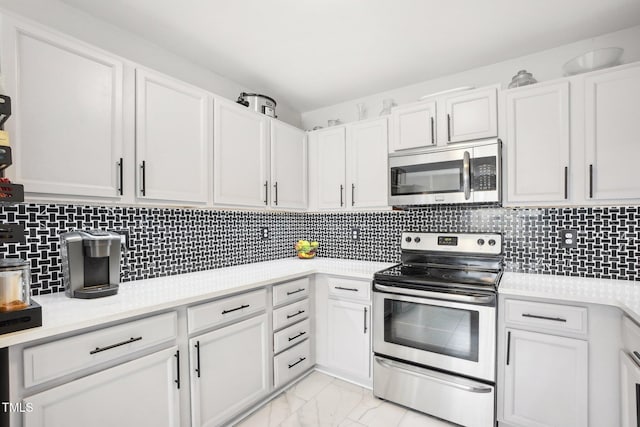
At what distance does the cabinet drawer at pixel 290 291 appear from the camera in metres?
2.18

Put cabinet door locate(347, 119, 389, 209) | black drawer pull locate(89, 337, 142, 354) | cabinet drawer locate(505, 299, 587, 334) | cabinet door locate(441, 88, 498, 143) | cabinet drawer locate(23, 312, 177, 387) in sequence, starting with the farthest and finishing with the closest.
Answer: cabinet door locate(347, 119, 389, 209) < cabinet door locate(441, 88, 498, 143) < cabinet drawer locate(505, 299, 587, 334) < black drawer pull locate(89, 337, 142, 354) < cabinet drawer locate(23, 312, 177, 387)

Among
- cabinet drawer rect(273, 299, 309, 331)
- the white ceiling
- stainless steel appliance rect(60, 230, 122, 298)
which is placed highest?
the white ceiling

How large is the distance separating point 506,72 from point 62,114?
2874 mm

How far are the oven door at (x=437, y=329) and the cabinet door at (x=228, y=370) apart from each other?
2.73ft

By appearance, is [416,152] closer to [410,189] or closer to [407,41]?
[410,189]

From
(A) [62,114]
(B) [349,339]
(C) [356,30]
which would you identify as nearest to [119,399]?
(A) [62,114]

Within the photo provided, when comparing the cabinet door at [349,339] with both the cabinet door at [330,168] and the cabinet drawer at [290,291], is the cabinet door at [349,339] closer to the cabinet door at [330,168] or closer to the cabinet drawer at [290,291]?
the cabinet drawer at [290,291]

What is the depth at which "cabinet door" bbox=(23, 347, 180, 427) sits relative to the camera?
45.8 inches

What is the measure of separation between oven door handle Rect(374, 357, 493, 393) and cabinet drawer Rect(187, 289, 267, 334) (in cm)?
95

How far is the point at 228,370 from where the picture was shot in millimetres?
1837

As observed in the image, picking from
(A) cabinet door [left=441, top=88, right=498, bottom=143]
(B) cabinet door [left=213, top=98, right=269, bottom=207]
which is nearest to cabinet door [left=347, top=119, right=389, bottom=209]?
(A) cabinet door [left=441, top=88, right=498, bottom=143]

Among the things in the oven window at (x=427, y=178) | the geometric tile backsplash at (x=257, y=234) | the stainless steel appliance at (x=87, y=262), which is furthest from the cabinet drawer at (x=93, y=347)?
the oven window at (x=427, y=178)

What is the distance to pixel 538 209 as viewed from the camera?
2230 mm

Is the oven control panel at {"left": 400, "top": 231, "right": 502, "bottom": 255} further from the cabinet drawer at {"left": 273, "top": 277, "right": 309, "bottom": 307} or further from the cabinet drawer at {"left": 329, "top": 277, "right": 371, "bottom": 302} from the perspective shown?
the cabinet drawer at {"left": 273, "top": 277, "right": 309, "bottom": 307}
